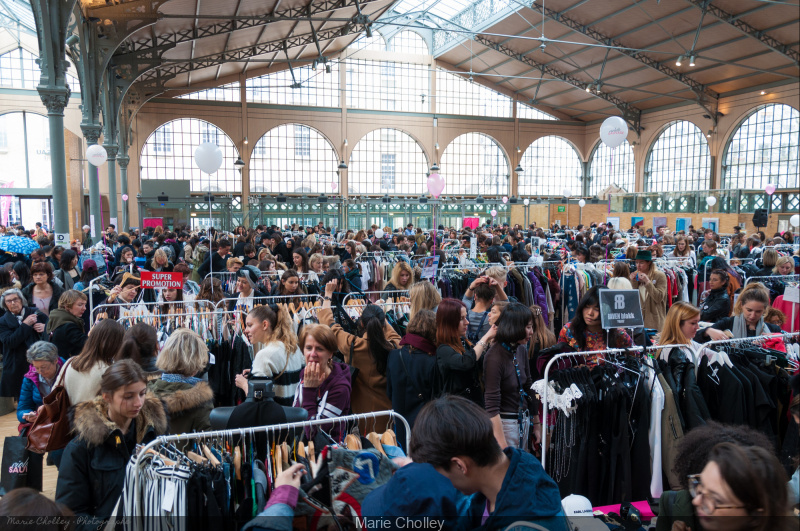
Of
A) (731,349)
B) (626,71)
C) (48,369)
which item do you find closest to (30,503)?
(48,369)

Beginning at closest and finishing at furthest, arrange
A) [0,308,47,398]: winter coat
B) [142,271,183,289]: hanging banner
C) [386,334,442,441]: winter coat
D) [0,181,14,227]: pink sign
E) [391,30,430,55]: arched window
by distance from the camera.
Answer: [386,334,442,441]: winter coat
[0,308,47,398]: winter coat
[142,271,183,289]: hanging banner
[0,181,14,227]: pink sign
[391,30,430,55]: arched window

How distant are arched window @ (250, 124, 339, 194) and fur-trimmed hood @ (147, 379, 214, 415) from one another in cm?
2797

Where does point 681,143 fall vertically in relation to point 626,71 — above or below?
below

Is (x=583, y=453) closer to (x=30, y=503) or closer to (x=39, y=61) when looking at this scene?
(x=30, y=503)

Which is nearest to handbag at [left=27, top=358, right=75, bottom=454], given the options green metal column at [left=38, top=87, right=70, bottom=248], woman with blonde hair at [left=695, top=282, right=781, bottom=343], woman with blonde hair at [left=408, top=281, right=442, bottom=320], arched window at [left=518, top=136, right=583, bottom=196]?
woman with blonde hair at [left=408, top=281, right=442, bottom=320]

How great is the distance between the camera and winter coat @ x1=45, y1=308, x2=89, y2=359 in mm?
4836

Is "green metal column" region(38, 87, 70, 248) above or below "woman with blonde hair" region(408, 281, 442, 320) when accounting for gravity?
above

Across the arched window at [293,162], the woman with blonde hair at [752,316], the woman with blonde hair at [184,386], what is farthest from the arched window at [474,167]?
the woman with blonde hair at [184,386]

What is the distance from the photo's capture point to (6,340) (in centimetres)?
520

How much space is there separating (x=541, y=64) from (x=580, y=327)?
2630 cm

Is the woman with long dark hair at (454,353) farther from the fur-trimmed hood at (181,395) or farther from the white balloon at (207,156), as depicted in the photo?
the white balloon at (207,156)

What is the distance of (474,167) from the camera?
33.4 m

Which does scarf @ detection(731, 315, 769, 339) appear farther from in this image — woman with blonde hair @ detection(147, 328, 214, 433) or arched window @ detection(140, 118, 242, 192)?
arched window @ detection(140, 118, 242, 192)

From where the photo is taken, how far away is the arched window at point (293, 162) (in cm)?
2989
